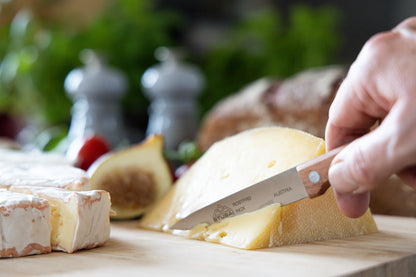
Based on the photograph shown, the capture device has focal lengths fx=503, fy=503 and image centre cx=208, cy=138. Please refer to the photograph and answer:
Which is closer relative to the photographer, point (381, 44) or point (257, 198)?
point (381, 44)

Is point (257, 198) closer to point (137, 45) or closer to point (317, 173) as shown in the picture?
point (317, 173)

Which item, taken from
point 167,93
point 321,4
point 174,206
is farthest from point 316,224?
point 321,4

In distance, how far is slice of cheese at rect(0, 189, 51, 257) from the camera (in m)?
0.94

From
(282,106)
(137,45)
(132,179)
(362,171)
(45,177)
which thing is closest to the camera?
(362,171)

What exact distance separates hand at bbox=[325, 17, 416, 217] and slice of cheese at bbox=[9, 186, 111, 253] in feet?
1.56

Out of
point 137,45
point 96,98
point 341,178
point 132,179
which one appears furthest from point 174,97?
point 341,178

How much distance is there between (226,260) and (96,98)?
178cm

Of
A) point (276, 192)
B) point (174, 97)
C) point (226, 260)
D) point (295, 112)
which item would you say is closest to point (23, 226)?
point (226, 260)

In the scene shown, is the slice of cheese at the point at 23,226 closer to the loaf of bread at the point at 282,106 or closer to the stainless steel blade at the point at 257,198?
the stainless steel blade at the point at 257,198

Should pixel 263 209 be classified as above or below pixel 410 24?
below

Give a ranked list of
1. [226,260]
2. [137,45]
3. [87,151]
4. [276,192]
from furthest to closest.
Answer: [137,45]
[87,151]
[276,192]
[226,260]

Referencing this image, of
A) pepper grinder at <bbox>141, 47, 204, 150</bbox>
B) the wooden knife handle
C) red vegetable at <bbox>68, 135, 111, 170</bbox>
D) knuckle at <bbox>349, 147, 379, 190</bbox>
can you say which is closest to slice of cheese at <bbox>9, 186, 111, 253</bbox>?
the wooden knife handle

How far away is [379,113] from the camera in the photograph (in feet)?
2.79

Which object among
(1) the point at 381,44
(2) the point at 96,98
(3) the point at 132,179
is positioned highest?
(1) the point at 381,44
